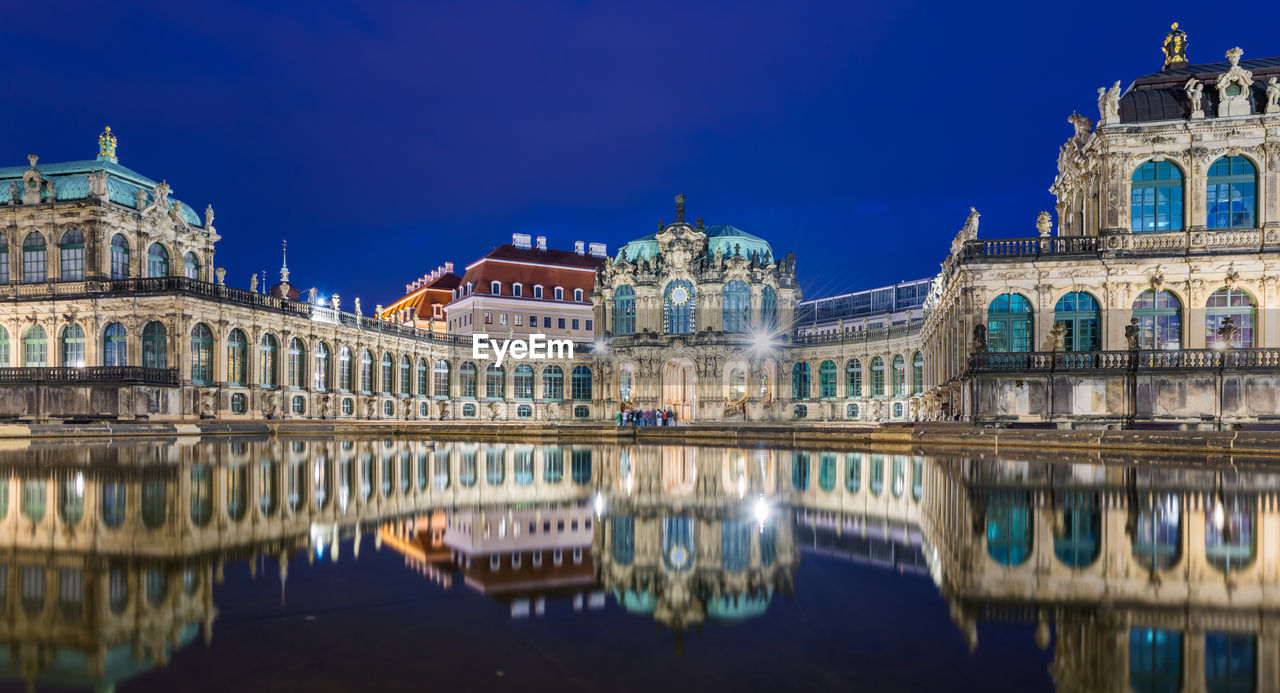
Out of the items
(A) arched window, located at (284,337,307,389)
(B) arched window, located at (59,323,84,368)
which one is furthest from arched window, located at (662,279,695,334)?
(B) arched window, located at (59,323,84,368)

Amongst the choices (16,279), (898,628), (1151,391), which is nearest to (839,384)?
(1151,391)

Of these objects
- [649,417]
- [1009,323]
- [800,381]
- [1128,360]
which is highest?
[1009,323]

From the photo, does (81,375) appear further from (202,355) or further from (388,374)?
(388,374)

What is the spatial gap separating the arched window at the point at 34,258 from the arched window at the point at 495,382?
111ft

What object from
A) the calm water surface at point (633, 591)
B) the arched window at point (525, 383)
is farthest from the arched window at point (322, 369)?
the calm water surface at point (633, 591)

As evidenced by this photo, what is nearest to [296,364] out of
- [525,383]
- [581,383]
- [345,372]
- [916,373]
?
[345,372]

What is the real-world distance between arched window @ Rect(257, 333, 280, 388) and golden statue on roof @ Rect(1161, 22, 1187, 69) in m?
54.3

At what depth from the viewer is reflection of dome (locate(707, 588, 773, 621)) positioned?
15.6 feet

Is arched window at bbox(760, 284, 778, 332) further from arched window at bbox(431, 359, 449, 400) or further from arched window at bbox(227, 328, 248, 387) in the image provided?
arched window at bbox(227, 328, 248, 387)

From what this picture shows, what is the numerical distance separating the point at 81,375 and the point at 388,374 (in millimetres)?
23387

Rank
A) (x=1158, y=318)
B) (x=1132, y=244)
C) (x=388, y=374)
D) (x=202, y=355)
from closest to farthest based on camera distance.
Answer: (x=1158, y=318)
(x=1132, y=244)
(x=202, y=355)
(x=388, y=374)

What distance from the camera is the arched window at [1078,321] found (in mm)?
35625

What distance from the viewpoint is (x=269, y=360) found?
54.4 meters

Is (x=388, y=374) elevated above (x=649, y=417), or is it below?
above
